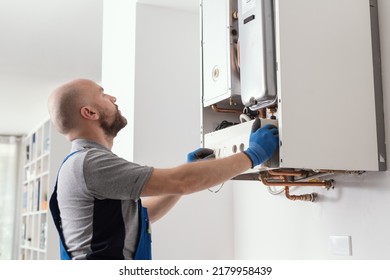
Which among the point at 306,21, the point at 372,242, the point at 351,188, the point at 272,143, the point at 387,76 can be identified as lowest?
the point at 372,242

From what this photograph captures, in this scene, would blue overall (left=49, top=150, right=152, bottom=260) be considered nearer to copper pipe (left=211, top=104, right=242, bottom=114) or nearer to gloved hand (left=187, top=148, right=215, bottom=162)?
gloved hand (left=187, top=148, right=215, bottom=162)

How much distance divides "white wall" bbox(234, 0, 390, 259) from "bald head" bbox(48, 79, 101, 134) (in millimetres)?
908

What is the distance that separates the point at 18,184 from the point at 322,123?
6103mm

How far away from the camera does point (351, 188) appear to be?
5.39 ft

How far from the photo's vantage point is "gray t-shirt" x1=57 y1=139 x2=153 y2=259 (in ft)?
4.66

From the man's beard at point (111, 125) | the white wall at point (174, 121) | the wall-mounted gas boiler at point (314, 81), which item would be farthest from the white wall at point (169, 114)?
the wall-mounted gas boiler at point (314, 81)

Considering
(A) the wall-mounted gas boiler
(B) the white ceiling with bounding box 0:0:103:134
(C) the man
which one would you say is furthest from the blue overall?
(B) the white ceiling with bounding box 0:0:103:134

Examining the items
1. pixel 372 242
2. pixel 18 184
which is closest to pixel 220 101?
pixel 372 242

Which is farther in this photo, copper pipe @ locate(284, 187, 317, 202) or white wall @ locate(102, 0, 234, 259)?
white wall @ locate(102, 0, 234, 259)

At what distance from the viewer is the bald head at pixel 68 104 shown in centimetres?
164

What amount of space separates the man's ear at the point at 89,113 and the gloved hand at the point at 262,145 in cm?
55

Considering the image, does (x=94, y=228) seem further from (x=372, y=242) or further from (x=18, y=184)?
(x=18, y=184)

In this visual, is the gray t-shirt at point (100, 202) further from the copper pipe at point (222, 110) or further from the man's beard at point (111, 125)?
the copper pipe at point (222, 110)

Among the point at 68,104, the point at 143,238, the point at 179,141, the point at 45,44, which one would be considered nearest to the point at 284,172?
the point at 143,238
